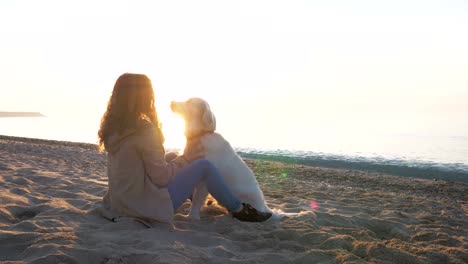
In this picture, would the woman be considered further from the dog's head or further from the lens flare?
the lens flare

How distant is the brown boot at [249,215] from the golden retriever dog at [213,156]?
13 centimetres

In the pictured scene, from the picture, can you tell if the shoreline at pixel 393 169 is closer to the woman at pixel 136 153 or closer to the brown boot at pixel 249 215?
the brown boot at pixel 249 215

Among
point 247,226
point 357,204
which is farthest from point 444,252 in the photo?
point 357,204

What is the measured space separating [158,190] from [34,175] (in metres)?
3.31

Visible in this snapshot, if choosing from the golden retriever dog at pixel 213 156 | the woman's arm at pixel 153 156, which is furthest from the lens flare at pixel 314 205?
the woman's arm at pixel 153 156

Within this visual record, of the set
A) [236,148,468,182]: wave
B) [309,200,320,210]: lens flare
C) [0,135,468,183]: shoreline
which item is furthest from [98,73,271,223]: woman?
[236,148,468,182]: wave

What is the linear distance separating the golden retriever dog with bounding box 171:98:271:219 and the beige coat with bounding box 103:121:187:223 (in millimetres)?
608

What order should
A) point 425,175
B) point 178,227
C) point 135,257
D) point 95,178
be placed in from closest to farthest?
point 135,257 → point 178,227 → point 95,178 → point 425,175

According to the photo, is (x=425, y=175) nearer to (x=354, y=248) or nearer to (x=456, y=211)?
(x=456, y=211)

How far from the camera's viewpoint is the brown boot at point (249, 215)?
427 centimetres

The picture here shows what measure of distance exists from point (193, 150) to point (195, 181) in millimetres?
465

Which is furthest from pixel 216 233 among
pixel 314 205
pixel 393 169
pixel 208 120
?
pixel 393 169

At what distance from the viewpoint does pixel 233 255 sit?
126 inches

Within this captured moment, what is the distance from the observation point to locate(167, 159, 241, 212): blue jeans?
13.1 ft
